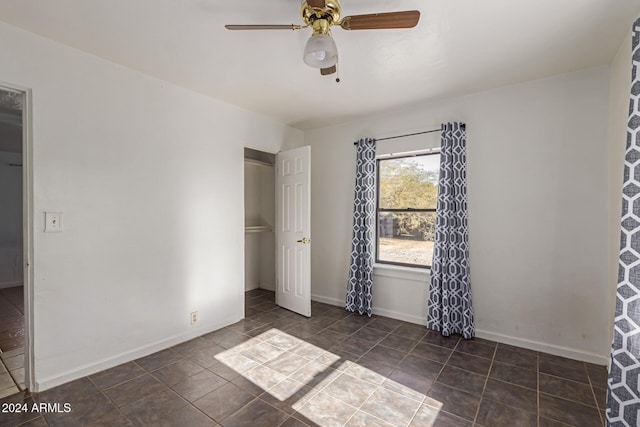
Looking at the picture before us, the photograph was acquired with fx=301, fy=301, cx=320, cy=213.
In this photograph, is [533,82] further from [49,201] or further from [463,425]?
[49,201]

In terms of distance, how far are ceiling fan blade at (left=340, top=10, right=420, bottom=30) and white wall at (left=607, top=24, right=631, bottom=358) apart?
5.55 ft

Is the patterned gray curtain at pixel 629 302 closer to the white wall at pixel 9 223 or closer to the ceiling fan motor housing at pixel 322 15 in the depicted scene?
the ceiling fan motor housing at pixel 322 15

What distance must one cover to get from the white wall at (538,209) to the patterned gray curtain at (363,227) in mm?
553

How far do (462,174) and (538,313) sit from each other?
1.48 m

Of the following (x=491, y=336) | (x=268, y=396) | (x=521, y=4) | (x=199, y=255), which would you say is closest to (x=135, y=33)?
(x=199, y=255)

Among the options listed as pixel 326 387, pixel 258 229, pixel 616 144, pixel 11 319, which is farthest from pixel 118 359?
pixel 616 144

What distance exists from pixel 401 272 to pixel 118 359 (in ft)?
9.60

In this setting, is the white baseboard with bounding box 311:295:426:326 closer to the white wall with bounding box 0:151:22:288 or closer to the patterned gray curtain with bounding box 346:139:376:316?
the patterned gray curtain with bounding box 346:139:376:316

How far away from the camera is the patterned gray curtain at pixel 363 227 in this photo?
12.4 ft

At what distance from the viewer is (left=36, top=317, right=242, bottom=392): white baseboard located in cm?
217

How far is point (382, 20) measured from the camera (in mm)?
1560

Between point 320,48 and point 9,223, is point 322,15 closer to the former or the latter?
point 320,48

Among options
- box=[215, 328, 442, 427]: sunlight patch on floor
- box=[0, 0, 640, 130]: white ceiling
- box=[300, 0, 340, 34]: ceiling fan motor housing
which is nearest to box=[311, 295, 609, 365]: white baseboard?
box=[215, 328, 442, 427]: sunlight patch on floor

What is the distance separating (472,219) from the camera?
3146mm
